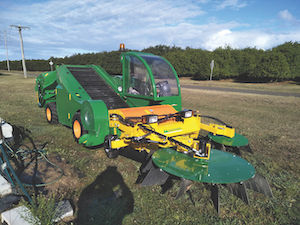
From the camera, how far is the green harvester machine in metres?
2.89

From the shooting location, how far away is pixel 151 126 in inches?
142

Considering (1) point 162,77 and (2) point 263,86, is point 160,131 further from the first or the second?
(2) point 263,86

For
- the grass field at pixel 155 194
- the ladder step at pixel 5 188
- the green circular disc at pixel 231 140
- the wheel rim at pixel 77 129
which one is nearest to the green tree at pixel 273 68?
the grass field at pixel 155 194

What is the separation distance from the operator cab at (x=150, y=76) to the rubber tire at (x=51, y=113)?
2713mm

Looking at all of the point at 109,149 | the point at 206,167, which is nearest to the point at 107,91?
the point at 109,149

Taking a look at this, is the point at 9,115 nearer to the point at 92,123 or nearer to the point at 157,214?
the point at 92,123

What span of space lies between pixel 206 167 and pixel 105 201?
1.50 meters

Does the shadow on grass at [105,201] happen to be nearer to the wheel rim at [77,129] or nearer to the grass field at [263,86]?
the wheel rim at [77,129]

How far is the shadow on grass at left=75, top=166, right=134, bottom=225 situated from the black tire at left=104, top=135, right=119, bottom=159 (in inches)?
20.4

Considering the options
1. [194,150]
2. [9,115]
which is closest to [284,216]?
[194,150]

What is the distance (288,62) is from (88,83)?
111 feet

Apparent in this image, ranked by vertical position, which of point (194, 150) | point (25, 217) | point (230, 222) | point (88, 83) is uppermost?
point (88, 83)

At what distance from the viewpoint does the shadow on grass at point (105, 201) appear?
274cm

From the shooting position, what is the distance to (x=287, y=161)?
14.7ft
